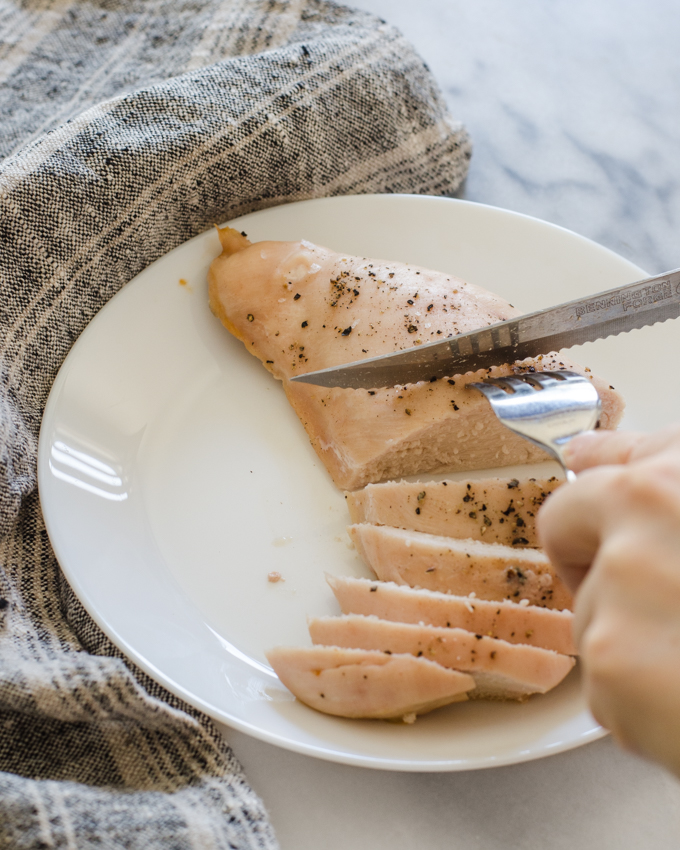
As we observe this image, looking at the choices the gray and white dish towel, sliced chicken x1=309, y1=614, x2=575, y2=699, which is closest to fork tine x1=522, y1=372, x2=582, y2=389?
sliced chicken x1=309, y1=614, x2=575, y2=699

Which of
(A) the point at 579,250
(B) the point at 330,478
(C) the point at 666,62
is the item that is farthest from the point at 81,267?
(C) the point at 666,62

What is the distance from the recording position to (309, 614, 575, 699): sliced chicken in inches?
59.9

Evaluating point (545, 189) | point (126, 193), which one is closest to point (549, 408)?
point (126, 193)

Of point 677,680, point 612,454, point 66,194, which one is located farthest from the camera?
point 66,194

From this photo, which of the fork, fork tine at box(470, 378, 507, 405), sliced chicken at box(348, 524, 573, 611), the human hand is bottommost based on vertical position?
sliced chicken at box(348, 524, 573, 611)

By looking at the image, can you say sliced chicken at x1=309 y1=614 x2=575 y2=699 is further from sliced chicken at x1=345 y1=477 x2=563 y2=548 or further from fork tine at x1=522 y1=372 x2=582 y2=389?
fork tine at x1=522 y1=372 x2=582 y2=389

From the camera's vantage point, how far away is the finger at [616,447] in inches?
42.4

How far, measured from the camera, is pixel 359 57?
8.87ft

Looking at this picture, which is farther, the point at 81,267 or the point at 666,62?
the point at 666,62

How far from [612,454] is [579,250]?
1.72 metres

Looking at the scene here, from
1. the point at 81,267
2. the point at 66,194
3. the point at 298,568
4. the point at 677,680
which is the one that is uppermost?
the point at 66,194

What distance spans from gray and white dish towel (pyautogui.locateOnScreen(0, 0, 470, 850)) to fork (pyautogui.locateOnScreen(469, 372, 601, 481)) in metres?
1.08

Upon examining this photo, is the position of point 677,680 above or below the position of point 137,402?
above

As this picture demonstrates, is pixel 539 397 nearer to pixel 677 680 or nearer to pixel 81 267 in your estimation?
pixel 677 680
